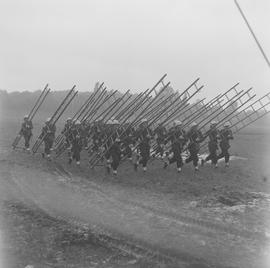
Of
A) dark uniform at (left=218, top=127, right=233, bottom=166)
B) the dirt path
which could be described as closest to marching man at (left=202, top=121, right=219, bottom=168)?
dark uniform at (left=218, top=127, right=233, bottom=166)

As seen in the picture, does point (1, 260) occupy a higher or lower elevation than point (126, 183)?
lower

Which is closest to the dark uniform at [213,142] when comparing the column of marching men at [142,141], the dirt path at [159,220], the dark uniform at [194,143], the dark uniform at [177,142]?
the column of marching men at [142,141]

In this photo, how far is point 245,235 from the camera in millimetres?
10680

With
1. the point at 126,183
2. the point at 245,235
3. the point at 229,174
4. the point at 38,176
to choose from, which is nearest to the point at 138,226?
the point at 245,235

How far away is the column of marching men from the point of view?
63.0ft

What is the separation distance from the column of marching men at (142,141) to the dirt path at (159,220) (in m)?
3.03

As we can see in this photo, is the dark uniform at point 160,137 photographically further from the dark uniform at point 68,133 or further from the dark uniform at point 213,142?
the dark uniform at point 68,133

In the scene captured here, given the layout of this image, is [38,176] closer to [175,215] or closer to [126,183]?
[126,183]

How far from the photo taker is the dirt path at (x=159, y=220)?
948 cm

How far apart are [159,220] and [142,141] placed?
7809 millimetres

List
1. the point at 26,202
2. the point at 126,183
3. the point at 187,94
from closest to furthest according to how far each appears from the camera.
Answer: the point at 26,202 → the point at 126,183 → the point at 187,94

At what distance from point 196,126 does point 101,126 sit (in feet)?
16.0

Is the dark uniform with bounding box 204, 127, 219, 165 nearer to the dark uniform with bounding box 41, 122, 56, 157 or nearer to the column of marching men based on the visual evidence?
the column of marching men

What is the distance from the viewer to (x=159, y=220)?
11867mm
